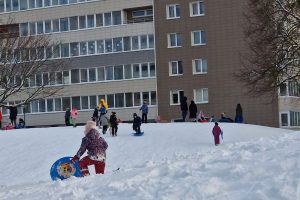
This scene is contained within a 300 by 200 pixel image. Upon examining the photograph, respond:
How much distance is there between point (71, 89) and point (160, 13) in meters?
10.5

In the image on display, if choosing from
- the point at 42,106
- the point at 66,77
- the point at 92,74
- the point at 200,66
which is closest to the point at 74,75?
the point at 66,77

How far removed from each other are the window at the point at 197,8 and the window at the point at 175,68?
424cm

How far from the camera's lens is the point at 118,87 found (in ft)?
184

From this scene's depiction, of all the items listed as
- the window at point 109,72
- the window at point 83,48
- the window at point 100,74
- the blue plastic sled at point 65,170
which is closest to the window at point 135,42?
the window at point 109,72

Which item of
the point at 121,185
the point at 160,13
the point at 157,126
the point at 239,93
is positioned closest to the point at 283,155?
the point at 121,185

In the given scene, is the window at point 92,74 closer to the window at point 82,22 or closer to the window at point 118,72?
the window at point 118,72

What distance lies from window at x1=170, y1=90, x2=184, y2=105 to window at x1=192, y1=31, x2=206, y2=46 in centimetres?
424

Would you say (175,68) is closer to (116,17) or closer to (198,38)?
(198,38)

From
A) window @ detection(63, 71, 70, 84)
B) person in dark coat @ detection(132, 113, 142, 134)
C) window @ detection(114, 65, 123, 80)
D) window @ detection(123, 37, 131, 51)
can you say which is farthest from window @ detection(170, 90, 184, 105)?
person in dark coat @ detection(132, 113, 142, 134)

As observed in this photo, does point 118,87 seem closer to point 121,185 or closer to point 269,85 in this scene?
point 269,85

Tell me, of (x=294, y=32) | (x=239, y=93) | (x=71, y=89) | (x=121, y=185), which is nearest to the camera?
(x=121, y=185)

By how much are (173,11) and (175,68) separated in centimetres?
490

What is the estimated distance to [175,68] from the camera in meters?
55.6

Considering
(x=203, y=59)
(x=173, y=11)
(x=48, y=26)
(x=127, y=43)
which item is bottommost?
(x=203, y=59)
